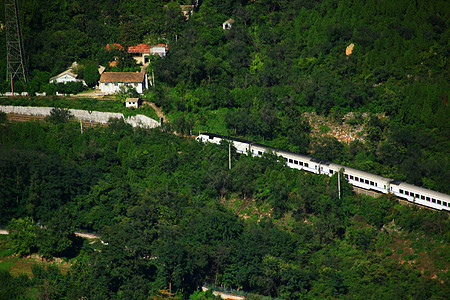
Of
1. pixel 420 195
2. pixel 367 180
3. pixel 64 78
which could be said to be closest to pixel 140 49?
pixel 64 78

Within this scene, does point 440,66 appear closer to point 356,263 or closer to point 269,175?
point 269,175

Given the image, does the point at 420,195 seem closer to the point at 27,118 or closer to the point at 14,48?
the point at 27,118

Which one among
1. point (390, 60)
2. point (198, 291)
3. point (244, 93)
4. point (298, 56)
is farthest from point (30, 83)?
point (390, 60)

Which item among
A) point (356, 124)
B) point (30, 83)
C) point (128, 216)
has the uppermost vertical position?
point (30, 83)

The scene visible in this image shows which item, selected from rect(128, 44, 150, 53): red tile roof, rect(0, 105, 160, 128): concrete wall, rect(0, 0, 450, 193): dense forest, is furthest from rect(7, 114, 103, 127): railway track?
rect(128, 44, 150, 53): red tile roof

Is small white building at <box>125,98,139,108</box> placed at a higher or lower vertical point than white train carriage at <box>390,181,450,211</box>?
higher

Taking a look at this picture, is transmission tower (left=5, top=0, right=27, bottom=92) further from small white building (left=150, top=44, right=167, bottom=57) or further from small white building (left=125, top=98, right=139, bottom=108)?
small white building (left=150, top=44, right=167, bottom=57)
